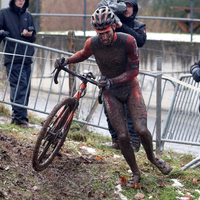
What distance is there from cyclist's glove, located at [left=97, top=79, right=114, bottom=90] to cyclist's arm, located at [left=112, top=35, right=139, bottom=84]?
0.22 feet

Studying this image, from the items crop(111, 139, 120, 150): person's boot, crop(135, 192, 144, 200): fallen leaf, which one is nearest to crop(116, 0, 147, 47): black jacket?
crop(111, 139, 120, 150): person's boot

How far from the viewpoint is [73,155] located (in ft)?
17.2

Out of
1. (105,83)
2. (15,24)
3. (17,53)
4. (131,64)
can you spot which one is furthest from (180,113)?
(15,24)

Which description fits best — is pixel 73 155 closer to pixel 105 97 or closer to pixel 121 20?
pixel 105 97

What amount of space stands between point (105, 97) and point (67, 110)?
1.59ft

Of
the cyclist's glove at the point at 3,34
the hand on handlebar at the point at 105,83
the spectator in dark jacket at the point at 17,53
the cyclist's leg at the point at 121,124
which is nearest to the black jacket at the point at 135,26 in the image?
the cyclist's leg at the point at 121,124

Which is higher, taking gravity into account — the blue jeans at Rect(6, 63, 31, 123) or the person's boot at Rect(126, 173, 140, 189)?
the blue jeans at Rect(6, 63, 31, 123)

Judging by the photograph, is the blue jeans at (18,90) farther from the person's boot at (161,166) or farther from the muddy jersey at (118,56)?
the person's boot at (161,166)

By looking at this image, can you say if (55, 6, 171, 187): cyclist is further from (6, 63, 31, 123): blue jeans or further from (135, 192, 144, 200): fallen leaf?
(6, 63, 31, 123): blue jeans

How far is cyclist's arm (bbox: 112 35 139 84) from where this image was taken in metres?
4.35

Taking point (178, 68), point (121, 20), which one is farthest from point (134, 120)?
point (178, 68)

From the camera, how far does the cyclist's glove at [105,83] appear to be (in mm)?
4227

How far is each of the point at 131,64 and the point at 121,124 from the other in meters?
0.70

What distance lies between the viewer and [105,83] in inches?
167
